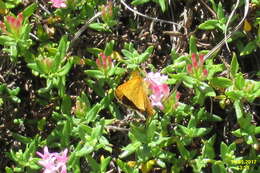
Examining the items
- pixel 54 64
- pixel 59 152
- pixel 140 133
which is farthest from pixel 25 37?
pixel 140 133

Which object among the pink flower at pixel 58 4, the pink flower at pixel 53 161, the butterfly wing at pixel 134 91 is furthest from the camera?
the pink flower at pixel 58 4

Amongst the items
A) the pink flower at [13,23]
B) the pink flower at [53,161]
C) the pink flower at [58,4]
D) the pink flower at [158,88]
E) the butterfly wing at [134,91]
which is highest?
the pink flower at [58,4]

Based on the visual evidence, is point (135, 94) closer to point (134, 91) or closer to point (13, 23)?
point (134, 91)

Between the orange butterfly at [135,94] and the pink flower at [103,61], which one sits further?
the pink flower at [103,61]

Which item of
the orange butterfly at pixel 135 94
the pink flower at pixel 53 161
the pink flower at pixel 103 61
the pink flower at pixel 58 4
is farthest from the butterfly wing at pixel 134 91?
the pink flower at pixel 58 4

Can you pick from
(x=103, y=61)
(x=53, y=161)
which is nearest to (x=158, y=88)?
(x=103, y=61)

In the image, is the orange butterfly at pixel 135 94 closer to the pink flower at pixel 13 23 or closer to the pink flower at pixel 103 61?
the pink flower at pixel 103 61

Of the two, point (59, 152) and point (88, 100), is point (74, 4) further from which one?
point (59, 152)
